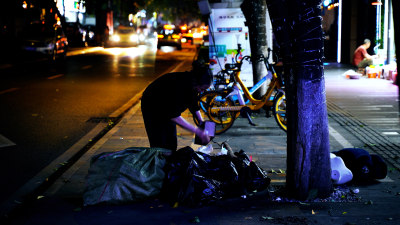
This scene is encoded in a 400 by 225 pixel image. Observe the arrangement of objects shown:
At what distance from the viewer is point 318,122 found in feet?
18.4

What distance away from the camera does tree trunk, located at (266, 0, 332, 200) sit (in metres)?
5.45

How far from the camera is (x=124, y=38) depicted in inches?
1916

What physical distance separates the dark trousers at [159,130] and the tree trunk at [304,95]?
4.69 feet

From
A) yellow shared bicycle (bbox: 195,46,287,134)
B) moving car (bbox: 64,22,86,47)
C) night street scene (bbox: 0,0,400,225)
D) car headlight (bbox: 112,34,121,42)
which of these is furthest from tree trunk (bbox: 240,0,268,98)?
car headlight (bbox: 112,34,121,42)

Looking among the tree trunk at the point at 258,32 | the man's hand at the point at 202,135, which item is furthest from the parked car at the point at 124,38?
the man's hand at the point at 202,135

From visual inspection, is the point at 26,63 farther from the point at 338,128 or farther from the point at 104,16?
the point at 104,16

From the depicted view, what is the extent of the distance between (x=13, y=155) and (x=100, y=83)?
10.2m

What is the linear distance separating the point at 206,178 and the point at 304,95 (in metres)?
1.36

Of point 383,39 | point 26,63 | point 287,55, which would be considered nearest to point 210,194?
point 287,55

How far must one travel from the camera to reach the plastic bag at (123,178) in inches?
219

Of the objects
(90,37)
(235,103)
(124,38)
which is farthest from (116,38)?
(235,103)

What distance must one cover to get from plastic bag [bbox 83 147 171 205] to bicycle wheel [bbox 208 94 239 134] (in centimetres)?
404

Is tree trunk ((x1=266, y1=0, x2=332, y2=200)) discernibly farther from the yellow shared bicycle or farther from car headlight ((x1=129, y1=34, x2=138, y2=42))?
car headlight ((x1=129, y1=34, x2=138, y2=42))

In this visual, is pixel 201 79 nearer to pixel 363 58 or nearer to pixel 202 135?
pixel 202 135
